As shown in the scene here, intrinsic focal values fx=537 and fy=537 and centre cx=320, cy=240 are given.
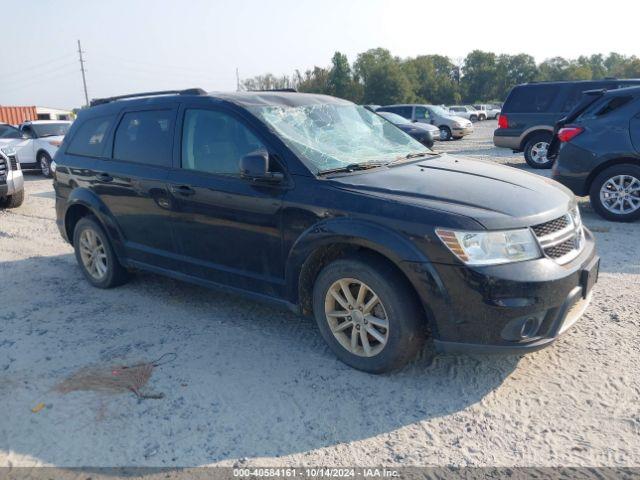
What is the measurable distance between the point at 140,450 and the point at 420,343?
66.8 inches

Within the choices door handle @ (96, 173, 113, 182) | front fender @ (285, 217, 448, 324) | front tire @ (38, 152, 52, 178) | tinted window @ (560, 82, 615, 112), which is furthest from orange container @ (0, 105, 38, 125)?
front fender @ (285, 217, 448, 324)

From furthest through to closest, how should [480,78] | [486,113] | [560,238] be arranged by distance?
[480,78]
[486,113]
[560,238]

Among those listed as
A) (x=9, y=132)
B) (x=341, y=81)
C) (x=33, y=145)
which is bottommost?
(x=33, y=145)

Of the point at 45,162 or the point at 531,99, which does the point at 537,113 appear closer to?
the point at 531,99

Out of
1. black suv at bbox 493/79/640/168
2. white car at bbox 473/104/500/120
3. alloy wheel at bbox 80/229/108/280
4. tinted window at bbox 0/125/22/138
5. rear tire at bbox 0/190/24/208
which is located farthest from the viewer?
white car at bbox 473/104/500/120

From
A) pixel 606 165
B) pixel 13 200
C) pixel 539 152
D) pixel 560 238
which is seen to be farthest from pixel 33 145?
pixel 560 238

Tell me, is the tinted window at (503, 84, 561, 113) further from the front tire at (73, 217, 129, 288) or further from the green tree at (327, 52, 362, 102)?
the green tree at (327, 52, 362, 102)

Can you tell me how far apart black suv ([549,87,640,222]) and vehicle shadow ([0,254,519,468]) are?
4.56 meters

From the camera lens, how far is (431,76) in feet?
295

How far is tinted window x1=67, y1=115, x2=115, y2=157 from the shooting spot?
16.9 feet

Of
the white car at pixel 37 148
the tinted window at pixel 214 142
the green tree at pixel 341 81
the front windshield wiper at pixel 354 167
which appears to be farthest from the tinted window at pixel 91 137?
the green tree at pixel 341 81

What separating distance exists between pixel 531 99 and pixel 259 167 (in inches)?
446

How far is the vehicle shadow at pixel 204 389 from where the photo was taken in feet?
9.44

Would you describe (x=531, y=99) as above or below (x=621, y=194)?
above
